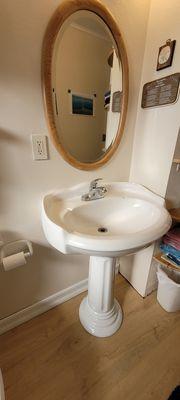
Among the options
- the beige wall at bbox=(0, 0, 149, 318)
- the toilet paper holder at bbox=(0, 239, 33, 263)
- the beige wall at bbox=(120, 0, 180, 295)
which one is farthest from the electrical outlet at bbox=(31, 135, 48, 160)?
the beige wall at bbox=(120, 0, 180, 295)

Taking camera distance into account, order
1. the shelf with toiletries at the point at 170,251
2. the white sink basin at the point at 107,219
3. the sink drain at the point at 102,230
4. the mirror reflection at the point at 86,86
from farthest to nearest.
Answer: the shelf with toiletries at the point at 170,251
the sink drain at the point at 102,230
the mirror reflection at the point at 86,86
the white sink basin at the point at 107,219

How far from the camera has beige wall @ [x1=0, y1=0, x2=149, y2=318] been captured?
0.72 meters

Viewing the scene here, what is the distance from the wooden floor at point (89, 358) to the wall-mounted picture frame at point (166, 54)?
4.81 feet

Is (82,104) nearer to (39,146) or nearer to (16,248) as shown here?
Answer: (39,146)

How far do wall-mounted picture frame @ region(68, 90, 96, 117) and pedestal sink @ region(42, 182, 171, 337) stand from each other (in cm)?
38

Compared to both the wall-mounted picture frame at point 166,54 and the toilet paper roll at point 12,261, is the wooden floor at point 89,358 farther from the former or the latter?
the wall-mounted picture frame at point 166,54

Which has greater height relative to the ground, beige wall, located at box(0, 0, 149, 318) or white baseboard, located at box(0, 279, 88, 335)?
beige wall, located at box(0, 0, 149, 318)

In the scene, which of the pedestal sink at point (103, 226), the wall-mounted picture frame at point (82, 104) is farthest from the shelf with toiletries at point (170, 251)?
the wall-mounted picture frame at point (82, 104)

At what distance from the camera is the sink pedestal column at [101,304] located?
100cm

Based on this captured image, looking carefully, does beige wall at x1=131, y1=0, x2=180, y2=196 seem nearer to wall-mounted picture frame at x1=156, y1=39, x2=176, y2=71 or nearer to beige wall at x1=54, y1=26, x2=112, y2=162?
wall-mounted picture frame at x1=156, y1=39, x2=176, y2=71

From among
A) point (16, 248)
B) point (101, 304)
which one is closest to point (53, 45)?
point (16, 248)

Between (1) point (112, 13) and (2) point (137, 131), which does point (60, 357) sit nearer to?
(2) point (137, 131)

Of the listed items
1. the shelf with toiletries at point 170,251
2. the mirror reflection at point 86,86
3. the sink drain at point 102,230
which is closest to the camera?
the mirror reflection at point 86,86

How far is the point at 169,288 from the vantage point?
3.89ft
